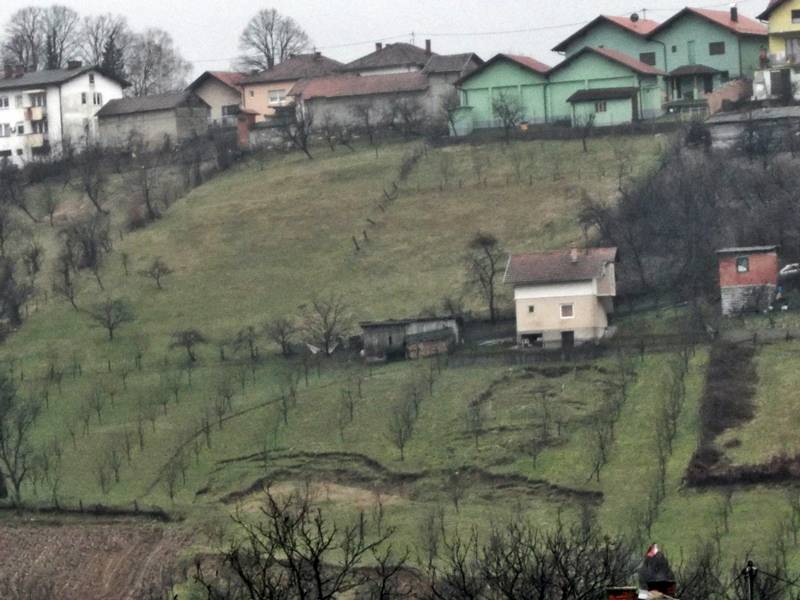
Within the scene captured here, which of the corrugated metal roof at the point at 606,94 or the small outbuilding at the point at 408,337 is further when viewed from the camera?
the corrugated metal roof at the point at 606,94

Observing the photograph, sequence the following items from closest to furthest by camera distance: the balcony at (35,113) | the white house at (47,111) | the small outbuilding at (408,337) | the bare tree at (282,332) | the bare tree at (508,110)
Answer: the small outbuilding at (408,337) → the bare tree at (282,332) → the bare tree at (508,110) → the white house at (47,111) → the balcony at (35,113)

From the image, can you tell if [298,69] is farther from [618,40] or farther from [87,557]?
[87,557]

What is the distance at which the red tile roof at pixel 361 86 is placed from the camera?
3492 inches

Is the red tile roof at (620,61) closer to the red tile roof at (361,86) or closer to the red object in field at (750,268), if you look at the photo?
the red tile roof at (361,86)

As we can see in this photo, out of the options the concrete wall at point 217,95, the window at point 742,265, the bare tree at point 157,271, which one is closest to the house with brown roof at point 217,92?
the concrete wall at point 217,95

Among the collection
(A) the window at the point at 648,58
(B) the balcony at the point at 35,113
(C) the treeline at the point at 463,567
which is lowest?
(C) the treeline at the point at 463,567

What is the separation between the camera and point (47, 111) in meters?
93.3

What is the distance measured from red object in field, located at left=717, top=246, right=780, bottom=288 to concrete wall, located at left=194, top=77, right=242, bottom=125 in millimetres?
37685

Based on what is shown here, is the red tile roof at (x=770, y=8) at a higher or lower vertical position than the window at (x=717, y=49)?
higher

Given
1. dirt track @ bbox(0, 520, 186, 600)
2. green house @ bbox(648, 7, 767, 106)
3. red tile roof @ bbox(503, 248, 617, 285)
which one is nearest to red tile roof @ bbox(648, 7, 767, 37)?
green house @ bbox(648, 7, 767, 106)

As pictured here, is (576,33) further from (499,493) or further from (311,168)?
(499,493)

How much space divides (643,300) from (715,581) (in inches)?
1106

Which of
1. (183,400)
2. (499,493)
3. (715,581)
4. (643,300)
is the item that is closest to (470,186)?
(643,300)

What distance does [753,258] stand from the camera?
6212cm
